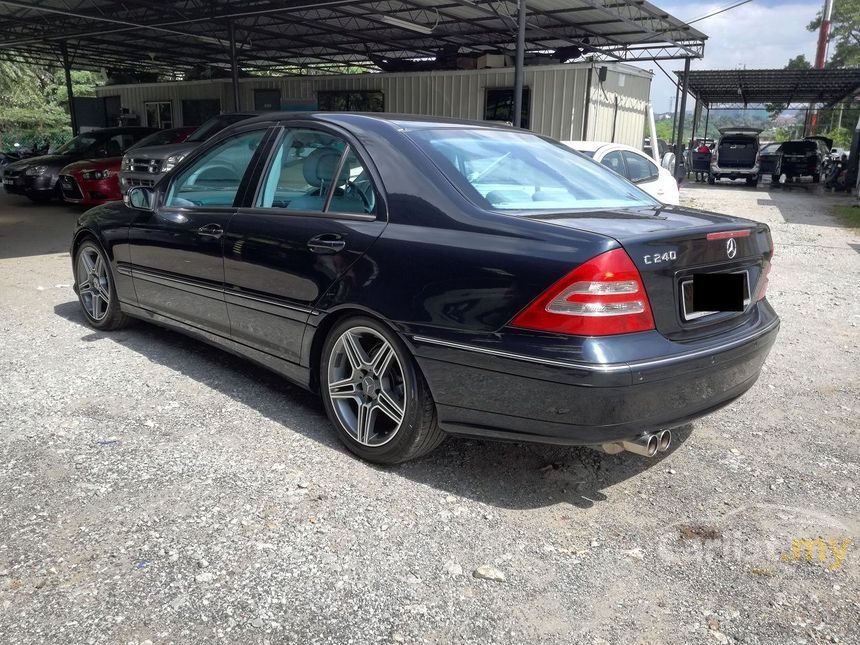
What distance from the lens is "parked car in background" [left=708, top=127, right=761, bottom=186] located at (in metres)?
24.9

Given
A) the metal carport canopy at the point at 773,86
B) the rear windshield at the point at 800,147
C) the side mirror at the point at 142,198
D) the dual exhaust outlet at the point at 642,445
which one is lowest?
the dual exhaust outlet at the point at 642,445

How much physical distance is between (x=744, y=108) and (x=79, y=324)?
134 feet

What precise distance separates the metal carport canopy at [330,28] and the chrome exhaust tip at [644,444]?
10967mm

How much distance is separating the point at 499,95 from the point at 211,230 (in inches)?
558

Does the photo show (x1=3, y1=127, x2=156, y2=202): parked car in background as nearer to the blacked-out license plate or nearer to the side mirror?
the side mirror

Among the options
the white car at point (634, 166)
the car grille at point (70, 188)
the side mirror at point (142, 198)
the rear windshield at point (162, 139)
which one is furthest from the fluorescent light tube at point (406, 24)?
the side mirror at point (142, 198)

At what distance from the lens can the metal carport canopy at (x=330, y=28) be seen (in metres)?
14.7

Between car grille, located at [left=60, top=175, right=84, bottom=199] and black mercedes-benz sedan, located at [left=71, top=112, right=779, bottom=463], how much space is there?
970 centimetres

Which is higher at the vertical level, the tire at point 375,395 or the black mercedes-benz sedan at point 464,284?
the black mercedes-benz sedan at point 464,284

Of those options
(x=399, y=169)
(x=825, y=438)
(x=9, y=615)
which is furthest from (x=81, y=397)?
(x=825, y=438)

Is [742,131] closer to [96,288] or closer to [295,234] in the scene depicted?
[96,288]

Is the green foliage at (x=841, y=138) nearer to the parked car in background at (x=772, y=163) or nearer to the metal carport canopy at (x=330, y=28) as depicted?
the parked car in background at (x=772, y=163)

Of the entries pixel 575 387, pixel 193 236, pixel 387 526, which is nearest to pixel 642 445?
pixel 575 387

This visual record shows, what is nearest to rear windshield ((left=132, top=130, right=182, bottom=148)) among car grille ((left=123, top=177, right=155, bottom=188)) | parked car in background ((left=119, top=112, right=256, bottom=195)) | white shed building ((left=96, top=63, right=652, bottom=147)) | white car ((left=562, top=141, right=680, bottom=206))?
parked car in background ((left=119, top=112, right=256, bottom=195))
